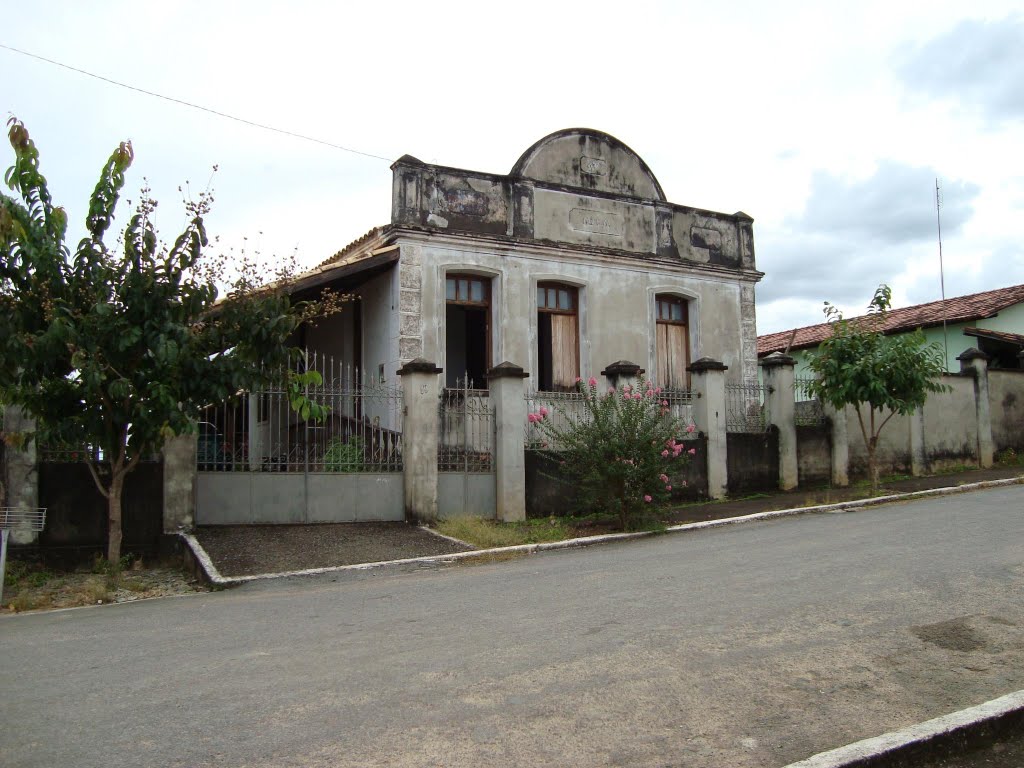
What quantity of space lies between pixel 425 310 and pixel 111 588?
663cm

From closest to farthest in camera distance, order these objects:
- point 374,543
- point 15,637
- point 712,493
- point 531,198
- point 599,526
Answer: point 15,637 → point 374,543 → point 599,526 → point 712,493 → point 531,198

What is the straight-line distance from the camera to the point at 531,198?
1489 centimetres

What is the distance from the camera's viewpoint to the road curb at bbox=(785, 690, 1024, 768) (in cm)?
356

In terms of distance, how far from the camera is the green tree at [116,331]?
8.67 meters

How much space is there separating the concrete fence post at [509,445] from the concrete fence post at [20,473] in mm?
5711

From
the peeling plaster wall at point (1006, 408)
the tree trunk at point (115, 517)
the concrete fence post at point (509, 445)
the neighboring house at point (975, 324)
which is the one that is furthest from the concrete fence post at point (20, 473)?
the peeling plaster wall at point (1006, 408)

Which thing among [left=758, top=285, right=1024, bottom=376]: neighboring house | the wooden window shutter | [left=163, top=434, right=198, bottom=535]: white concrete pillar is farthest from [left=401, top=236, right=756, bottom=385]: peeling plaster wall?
[left=163, top=434, right=198, bottom=535]: white concrete pillar

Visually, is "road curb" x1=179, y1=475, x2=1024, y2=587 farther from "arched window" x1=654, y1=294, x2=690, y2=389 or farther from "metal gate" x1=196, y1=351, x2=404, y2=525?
"arched window" x1=654, y1=294, x2=690, y2=389

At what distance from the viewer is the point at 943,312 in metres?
21.4

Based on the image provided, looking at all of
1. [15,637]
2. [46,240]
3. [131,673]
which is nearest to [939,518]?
[131,673]

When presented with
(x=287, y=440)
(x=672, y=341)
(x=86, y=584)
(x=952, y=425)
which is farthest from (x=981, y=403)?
(x=86, y=584)

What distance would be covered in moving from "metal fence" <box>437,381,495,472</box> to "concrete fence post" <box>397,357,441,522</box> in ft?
1.05

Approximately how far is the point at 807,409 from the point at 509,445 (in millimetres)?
6567

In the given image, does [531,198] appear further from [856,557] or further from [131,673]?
[131,673]
